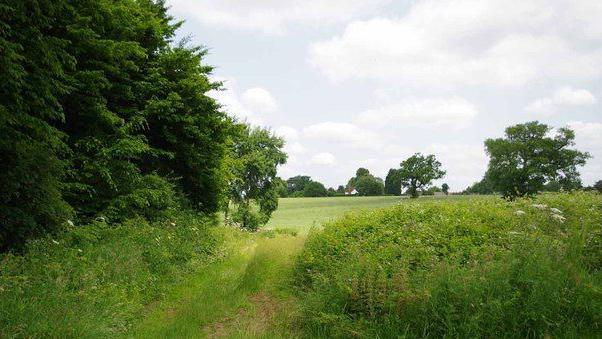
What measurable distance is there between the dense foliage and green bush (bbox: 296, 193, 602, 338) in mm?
6490

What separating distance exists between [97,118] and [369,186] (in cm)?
7988

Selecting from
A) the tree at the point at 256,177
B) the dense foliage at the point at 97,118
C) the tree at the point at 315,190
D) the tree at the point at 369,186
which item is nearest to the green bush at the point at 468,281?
the dense foliage at the point at 97,118

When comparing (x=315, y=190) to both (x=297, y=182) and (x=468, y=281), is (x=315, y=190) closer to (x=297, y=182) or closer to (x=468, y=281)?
(x=297, y=182)

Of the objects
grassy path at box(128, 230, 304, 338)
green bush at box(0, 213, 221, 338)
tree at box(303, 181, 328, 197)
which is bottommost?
grassy path at box(128, 230, 304, 338)

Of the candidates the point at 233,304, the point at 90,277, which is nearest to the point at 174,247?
the point at 233,304

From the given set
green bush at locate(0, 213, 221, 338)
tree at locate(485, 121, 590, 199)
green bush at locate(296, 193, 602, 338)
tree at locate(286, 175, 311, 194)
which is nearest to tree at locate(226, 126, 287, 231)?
green bush at locate(0, 213, 221, 338)

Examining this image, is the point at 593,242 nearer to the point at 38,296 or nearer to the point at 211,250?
the point at 38,296

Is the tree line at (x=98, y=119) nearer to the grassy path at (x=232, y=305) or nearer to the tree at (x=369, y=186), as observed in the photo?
the grassy path at (x=232, y=305)

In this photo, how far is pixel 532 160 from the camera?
177ft

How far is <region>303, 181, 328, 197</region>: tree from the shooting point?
92188 millimetres

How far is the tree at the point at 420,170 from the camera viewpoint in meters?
46.6

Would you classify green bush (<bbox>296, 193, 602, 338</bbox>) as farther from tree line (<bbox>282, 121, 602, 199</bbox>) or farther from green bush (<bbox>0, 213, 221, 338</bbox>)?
tree line (<bbox>282, 121, 602, 199</bbox>)

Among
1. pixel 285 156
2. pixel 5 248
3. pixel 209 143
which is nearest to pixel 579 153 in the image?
pixel 285 156

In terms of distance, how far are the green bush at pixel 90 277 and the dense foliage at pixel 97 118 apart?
0.95 meters
